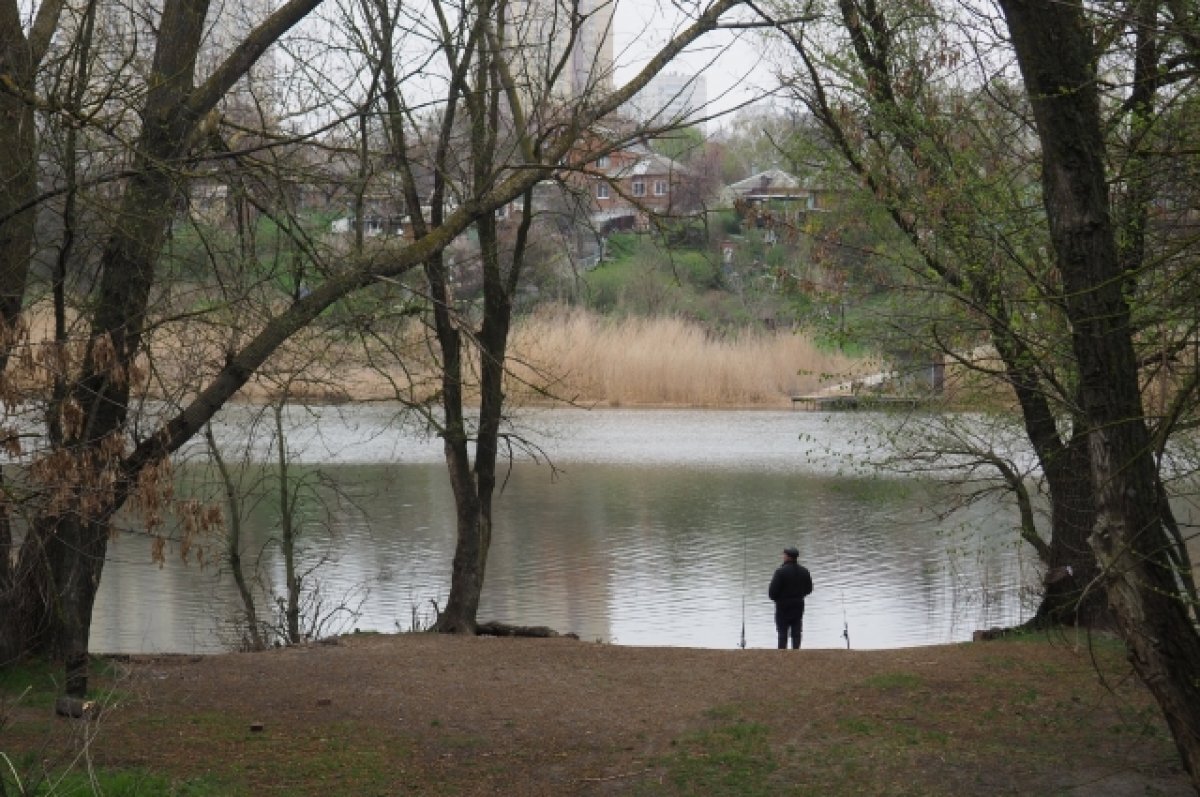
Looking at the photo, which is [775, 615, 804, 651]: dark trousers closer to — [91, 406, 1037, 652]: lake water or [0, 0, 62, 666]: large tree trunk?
[91, 406, 1037, 652]: lake water

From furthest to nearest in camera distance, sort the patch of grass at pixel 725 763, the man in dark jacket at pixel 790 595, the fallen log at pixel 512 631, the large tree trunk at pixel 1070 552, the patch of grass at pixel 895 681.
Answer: the man in dark jacket at pixel 790 595 → the fallen log at pixel 512 631 → the large tree trunk at pixel 1070 552 → the patch of grass at pixel 895 681 → the patch of grass at pixel 725 763

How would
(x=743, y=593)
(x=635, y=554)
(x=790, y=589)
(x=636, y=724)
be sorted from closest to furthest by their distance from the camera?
(x=636, y=724) < (x=790, y=589) < (x=743, y=593) < (x=635, y=554)

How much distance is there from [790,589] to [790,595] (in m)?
0.07

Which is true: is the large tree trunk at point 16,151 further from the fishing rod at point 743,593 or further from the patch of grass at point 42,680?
the fishing rod at point 743,593

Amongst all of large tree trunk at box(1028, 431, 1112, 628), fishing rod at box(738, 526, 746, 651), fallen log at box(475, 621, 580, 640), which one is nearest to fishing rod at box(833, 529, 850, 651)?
fishing rod at box(738, 526, 746, 651)

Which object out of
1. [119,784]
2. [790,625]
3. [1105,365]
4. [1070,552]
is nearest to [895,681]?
[1070,552]

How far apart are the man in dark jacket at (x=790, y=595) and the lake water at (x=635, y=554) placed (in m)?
1.09

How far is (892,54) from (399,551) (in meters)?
10.6

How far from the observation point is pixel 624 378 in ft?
117

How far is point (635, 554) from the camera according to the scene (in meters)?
19.8

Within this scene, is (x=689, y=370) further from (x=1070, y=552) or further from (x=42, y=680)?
(x=42, y=680)

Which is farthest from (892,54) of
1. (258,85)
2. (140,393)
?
(140,393)

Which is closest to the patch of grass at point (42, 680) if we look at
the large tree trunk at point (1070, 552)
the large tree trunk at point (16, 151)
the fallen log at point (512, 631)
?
the large tree trunk at point (16, 151)

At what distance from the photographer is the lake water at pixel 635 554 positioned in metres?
15.5
